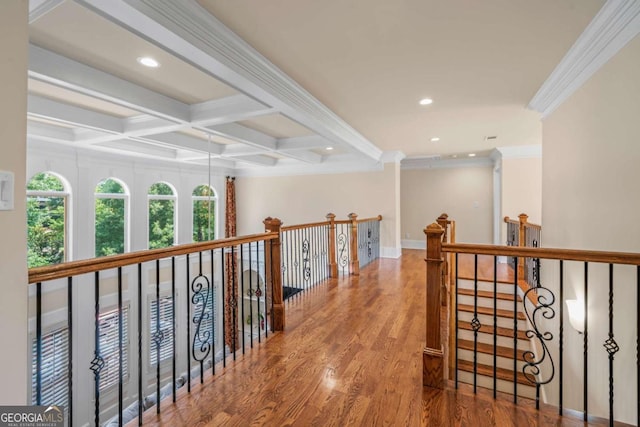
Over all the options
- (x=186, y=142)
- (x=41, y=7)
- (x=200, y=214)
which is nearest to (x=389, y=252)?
(x=186, y=142)

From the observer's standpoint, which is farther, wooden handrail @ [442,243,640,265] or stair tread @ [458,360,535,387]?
stair tread @ [458,360,535,387]

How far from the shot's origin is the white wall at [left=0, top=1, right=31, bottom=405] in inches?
38.3

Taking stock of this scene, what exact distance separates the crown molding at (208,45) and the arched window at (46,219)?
14.8 feet

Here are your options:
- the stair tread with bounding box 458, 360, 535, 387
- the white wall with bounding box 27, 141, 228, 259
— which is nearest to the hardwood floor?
the stair tread with bounding box 458, 360, 535, 387

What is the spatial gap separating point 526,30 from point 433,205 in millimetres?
6283

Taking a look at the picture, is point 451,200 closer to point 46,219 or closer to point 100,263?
point 100,263

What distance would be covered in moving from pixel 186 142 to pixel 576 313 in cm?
598

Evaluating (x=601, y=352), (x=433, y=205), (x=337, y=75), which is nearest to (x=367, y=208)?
(x=433, y=205)

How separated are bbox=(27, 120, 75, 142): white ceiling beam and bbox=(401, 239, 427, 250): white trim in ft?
25.6

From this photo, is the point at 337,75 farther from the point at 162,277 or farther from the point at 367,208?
the point at 162,277

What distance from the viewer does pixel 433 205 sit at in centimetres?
810

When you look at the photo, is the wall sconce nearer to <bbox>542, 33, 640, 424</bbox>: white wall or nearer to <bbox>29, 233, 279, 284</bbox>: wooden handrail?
<bbox>542, 33, 640, 424</bbox>: white wall

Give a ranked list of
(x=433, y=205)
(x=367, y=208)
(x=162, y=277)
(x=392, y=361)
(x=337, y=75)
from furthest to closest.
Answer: (x=433, y=205), (x=367, y=208), (x=162, y=277), (x=337, y=75), (x=392, y=361)

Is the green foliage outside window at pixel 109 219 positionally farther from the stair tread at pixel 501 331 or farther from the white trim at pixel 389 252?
the stair tread at pixel 501 331
